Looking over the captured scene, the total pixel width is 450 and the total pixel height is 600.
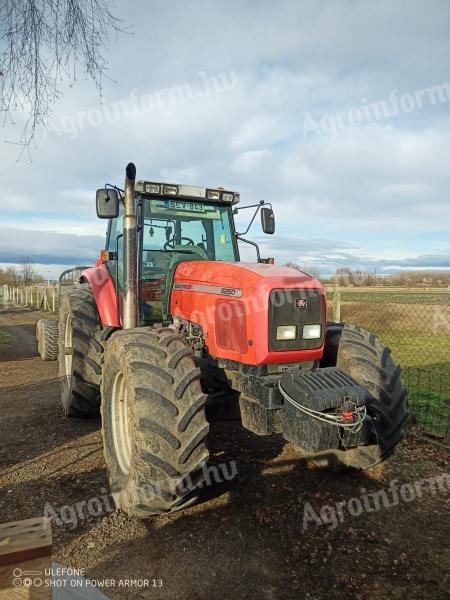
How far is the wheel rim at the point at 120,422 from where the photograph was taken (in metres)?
3.78

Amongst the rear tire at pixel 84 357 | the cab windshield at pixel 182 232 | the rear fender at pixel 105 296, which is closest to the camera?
the cab windshield at pixel 182 232

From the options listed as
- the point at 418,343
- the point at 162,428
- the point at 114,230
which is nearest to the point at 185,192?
the point at 114,230

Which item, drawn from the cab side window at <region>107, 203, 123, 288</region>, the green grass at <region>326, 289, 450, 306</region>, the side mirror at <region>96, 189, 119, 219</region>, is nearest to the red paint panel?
the side mirror at <region>96, 189, 119, 219</region>

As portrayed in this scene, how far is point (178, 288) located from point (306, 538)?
236cm

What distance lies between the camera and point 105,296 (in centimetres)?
516

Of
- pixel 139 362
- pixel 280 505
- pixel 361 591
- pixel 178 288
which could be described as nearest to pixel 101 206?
pixel 178 288

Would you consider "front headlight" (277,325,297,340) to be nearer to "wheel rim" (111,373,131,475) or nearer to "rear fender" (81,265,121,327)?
"wheel rim" (111,373,131,475)

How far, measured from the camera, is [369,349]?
3.86 metres

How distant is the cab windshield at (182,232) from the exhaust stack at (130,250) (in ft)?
1.43

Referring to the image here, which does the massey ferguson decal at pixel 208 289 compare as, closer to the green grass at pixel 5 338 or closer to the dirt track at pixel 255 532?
the dirt track at pixel 255 532

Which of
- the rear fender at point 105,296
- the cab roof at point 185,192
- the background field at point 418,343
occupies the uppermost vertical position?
the cab roof at point 185,192

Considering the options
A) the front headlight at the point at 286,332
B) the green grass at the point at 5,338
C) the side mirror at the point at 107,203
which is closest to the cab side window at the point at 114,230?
the side mirror at the point at 107,203

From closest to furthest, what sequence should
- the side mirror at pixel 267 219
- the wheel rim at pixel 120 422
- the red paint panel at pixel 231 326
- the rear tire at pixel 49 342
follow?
the red paint panel at pixel 231 326
the wheel rim at pixel 120 422
the side mirror at pixel 267 219
the rear tire at pixel 49 342

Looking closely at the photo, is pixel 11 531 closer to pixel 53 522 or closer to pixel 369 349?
pixel 53 522
